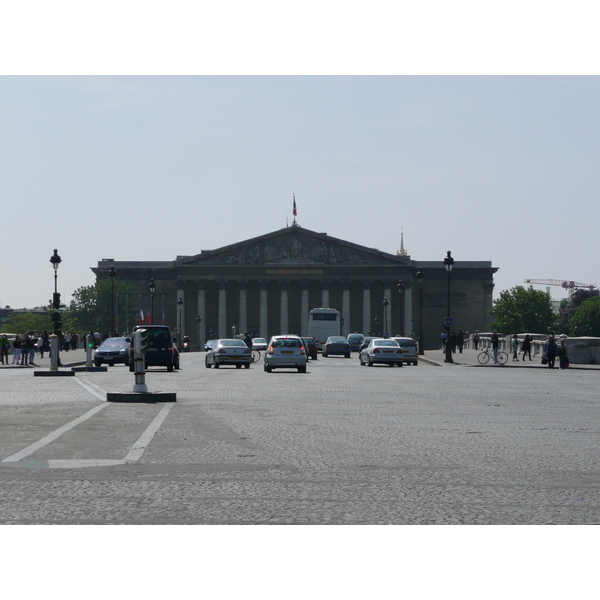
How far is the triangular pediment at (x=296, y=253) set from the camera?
420ft

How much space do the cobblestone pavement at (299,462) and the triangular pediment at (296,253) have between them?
107537 mm

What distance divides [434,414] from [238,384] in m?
12.3

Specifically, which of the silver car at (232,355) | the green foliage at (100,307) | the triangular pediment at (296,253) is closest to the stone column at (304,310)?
the triangular pediment at (296,253)

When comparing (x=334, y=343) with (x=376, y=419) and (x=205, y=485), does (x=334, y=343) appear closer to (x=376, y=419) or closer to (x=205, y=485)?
(x=376, y=419)

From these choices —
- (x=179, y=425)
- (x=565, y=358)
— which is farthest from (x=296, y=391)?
(x=565, y=358)

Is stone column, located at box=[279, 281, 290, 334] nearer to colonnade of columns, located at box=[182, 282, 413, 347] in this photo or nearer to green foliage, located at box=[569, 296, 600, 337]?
colonnade of columns, located at box=[182, 282, 413, 347]

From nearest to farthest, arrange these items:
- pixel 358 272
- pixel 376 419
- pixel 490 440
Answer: pixel 490 440, pixel 376 419, pixel 358 272

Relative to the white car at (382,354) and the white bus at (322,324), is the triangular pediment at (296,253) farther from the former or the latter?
the white car at (382,354)

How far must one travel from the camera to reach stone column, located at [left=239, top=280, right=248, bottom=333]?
130 metres

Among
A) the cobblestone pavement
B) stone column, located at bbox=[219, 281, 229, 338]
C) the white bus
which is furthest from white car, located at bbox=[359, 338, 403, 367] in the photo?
stone column, located at bbox=[219, 281, 229, 338]

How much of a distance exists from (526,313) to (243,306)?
4035 centimetres

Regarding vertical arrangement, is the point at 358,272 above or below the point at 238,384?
above

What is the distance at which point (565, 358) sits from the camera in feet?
149

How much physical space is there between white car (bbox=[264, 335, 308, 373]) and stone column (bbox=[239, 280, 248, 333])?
89649mm
